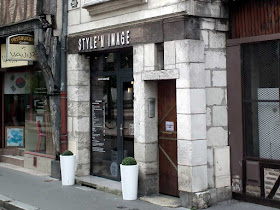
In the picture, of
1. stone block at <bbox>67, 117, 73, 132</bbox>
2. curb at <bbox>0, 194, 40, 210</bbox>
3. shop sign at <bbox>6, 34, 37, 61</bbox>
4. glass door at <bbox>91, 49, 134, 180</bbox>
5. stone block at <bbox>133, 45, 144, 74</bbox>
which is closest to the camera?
curb at <bbox>0, 194, 40, 210</bbox>

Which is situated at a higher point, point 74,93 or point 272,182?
point 74,93

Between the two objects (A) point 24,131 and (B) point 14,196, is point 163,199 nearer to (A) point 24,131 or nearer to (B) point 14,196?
(B) point 14,196

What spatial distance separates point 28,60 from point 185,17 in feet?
18.2

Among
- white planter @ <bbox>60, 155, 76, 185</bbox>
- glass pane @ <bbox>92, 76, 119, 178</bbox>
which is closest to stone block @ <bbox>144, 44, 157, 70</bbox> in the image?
glass pane @ <bbox>92, 76, 119, 178</bbox>

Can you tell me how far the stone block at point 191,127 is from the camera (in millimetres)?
7676

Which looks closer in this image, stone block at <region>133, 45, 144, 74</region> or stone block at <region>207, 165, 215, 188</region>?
stone block at <region>207, 165, 215, 188</region>

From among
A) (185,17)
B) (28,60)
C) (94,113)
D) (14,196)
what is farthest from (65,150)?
(185,17)

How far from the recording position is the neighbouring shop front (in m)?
7.63

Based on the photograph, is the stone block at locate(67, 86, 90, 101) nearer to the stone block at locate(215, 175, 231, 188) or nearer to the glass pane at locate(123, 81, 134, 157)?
the glass pane at locate(123, 81, 134, 157)

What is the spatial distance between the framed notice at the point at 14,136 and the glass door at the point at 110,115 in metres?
4.38

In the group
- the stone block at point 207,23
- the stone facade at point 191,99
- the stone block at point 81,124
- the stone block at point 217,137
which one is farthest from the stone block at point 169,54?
the stone block at point 81,124

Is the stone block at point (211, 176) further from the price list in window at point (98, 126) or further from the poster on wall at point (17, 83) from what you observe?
the poster on wall at point (17, 83)

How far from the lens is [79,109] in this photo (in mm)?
10508

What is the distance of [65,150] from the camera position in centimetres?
1077
